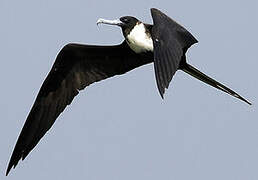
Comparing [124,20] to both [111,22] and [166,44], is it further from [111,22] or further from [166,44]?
[166,44]

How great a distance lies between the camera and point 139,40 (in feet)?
23.6

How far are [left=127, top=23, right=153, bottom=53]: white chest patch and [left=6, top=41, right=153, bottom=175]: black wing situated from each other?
37 centimetres

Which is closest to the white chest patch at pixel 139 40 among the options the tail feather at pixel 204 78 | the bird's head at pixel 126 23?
the bird's head at pixel 126 23

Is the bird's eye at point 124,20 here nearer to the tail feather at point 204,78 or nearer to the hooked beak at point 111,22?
the hooked beak at point 111,22

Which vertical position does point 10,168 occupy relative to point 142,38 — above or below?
below

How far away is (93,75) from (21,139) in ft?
2.06

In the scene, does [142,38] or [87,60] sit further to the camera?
[87,60]

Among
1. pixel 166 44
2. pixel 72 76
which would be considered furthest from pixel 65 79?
pixel 166 44

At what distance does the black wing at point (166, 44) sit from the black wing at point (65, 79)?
89 cm

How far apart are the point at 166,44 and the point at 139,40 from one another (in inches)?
31.9

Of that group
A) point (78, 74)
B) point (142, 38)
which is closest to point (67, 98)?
point (78, 74)

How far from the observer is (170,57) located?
6277 mm

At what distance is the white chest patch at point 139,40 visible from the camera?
23.5 feet

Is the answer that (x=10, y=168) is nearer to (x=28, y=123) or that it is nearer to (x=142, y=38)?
(x=28, y=123)
